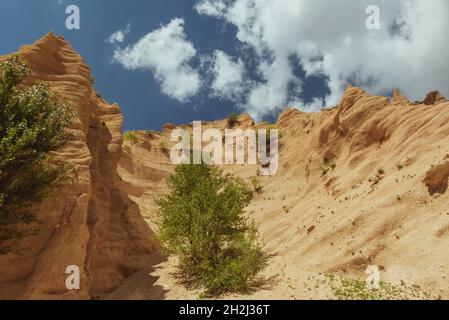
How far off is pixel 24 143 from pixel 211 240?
11.6 meters

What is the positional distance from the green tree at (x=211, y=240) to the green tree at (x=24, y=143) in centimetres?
848

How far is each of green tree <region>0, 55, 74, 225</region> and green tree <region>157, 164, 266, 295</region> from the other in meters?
8.48

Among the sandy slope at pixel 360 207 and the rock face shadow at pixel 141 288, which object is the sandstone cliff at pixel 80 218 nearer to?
the rock face shadow at pixel 141 288

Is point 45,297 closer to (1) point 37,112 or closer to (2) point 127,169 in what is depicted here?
(1) point 37,112

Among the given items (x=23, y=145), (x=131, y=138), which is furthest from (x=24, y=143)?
(x=131, y=138)

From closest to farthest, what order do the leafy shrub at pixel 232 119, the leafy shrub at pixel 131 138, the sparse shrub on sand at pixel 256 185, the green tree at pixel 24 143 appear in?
the green tree at pixel 24 143, the sparse shrub on sand at pixel 256 185, the leafy shrub at pixel 131 138, the leafy shrub at pixel 232 119

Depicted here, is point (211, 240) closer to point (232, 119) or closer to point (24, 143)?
point (24, 143)

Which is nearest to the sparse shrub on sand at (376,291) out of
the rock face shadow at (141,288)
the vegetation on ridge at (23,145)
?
the rock face shadow at (141,288)

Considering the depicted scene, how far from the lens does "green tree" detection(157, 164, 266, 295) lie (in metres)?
21.0

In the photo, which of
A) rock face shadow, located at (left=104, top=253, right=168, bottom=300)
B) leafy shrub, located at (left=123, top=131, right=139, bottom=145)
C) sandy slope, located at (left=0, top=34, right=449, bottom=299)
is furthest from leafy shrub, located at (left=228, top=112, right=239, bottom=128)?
rock face shadow, located at (left=104, top=253, right=168, bottom=300)

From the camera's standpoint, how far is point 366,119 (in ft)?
121

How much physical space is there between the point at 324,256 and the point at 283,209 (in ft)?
45.0

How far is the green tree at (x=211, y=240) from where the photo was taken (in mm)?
21031
